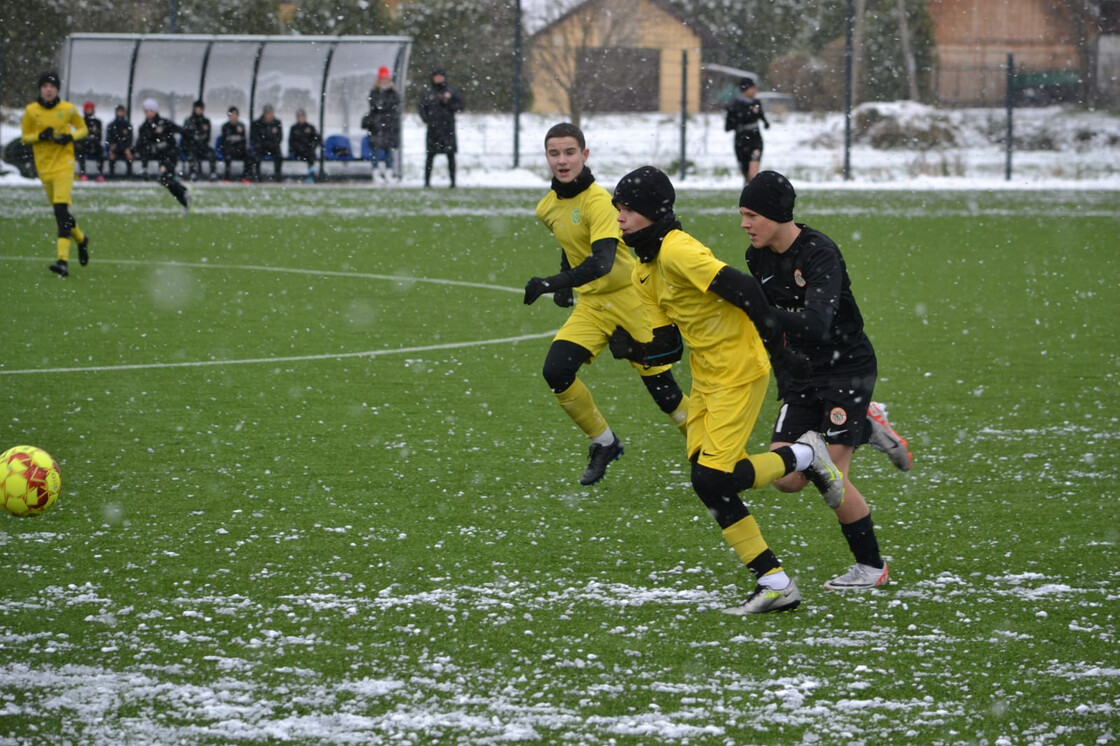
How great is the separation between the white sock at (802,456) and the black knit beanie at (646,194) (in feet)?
3.32

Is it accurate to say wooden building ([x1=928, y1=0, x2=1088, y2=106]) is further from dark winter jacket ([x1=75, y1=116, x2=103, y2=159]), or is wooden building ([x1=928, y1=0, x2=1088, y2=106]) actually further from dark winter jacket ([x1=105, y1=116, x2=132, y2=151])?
dark winter jacket ([x1=75, y1=116, x2=103, y2=159])

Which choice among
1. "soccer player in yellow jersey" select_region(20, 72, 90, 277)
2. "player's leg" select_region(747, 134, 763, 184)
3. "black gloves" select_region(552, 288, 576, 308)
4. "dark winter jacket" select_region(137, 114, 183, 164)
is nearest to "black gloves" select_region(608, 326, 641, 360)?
"black gloves" select_region(552, 288, 576, 308)

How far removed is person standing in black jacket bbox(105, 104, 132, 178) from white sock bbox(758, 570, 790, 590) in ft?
88.2

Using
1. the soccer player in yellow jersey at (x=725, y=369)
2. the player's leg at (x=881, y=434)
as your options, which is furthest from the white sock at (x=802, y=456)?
the player's leg at (x=881, y=434)

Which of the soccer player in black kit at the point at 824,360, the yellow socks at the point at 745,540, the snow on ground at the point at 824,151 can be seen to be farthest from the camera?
the snow on ground at the point at 824,151

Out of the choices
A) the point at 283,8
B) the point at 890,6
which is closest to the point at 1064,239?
the point at 890,6

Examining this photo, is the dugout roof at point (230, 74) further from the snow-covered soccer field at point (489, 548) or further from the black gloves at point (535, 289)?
the black gloves at point (535, 289)

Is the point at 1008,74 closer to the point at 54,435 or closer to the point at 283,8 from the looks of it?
the point at 283,8

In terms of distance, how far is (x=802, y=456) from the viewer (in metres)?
5.46

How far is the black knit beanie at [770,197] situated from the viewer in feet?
17.9

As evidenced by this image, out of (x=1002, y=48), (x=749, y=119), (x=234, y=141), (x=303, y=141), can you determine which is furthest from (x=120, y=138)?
(x=1002, y=48)

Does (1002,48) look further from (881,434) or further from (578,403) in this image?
(881,434)

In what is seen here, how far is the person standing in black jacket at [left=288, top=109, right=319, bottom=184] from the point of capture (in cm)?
3039

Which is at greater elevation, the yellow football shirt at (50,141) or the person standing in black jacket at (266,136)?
the person standing in black jacket at (266,136)
